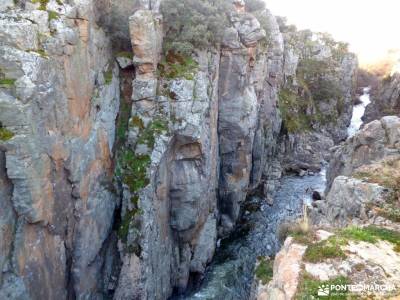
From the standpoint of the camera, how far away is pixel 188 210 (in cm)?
2567

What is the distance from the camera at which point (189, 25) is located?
2598cm

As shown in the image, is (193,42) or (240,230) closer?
(193,42)

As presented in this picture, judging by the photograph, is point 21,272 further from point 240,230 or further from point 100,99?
point 240,230

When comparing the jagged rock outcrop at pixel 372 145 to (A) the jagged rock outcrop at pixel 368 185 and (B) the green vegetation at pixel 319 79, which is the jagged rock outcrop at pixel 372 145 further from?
(B) the green vegetation at pixel 319 79

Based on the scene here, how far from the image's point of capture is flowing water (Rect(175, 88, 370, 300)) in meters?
26.5

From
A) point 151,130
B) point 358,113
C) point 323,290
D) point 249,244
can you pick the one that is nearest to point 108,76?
point 151,130

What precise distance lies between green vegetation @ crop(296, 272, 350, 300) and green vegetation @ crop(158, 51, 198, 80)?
16.9 meters

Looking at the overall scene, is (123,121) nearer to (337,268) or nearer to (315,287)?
(337,268)

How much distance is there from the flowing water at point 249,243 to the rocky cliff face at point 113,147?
1219 millimetres

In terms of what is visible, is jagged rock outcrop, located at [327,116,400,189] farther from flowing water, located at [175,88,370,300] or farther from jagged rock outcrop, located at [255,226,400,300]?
jagged rock outcrop, located at [255,226,400,300]

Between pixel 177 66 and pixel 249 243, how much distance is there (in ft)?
53.0

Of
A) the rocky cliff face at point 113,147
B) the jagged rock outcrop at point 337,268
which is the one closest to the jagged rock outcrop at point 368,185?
the jagged rock outcrop at point 337,268

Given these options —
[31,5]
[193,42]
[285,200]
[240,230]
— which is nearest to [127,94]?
[193,42]

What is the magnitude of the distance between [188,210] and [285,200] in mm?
16486
